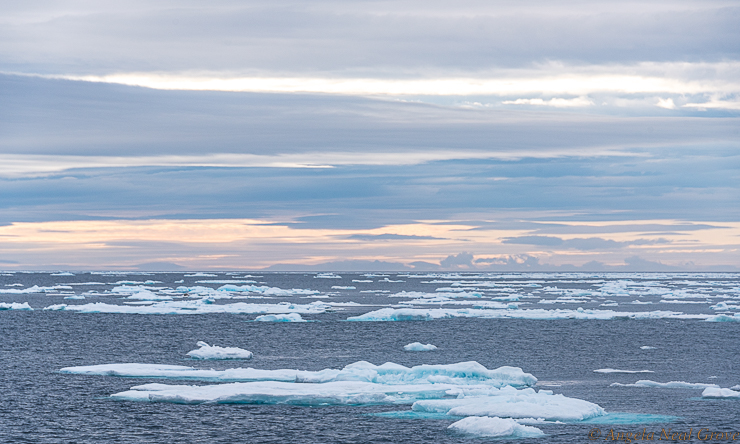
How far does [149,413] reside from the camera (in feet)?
68.0

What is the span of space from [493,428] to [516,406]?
199 cm

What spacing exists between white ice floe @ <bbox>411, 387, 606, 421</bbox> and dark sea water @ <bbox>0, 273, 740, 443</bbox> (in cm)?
30

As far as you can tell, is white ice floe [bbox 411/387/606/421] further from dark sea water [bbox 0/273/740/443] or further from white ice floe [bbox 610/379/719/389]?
white ice floe [bbox 610/379/719/389]

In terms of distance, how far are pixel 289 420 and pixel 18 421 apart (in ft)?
21.0

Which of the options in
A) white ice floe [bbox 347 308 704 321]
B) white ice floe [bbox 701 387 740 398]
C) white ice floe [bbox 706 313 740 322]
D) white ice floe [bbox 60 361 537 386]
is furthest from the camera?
white ice floe [bbox 347 308 704 321]

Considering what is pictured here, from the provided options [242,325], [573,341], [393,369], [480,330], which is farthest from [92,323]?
[393,369]

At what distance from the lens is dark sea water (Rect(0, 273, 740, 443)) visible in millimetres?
18845

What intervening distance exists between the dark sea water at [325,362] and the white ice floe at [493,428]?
286 millimetres

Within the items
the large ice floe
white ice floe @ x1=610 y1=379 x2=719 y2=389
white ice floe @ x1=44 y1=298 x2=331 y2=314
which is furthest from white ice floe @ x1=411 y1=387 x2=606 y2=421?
white ice floe @ x1=44 y1=298 x2=331 y2=314

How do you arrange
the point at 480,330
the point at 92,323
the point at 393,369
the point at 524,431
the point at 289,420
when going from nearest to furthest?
the point at 524,431 < the point at 289,420 < the point at 393,369 < the point at 480,330 < the point at 92,323

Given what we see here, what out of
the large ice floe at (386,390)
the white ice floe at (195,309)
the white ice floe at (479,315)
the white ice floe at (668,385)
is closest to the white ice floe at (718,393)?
the white ice floe at (668,385)

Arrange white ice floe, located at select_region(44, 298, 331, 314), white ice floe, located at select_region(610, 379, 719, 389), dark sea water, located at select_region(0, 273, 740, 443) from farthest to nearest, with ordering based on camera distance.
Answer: white ice floe, located at select_region(44, 298, 331, 314)
white ice floe, located at select_region(610, 379, 719, 389)
dark sea water, located at select_region(0, 273, 740, 443)

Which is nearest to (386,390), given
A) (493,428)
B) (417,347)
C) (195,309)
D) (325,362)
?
(493,428)

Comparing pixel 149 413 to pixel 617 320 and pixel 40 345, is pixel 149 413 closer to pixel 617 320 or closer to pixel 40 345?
pixel 40 345
